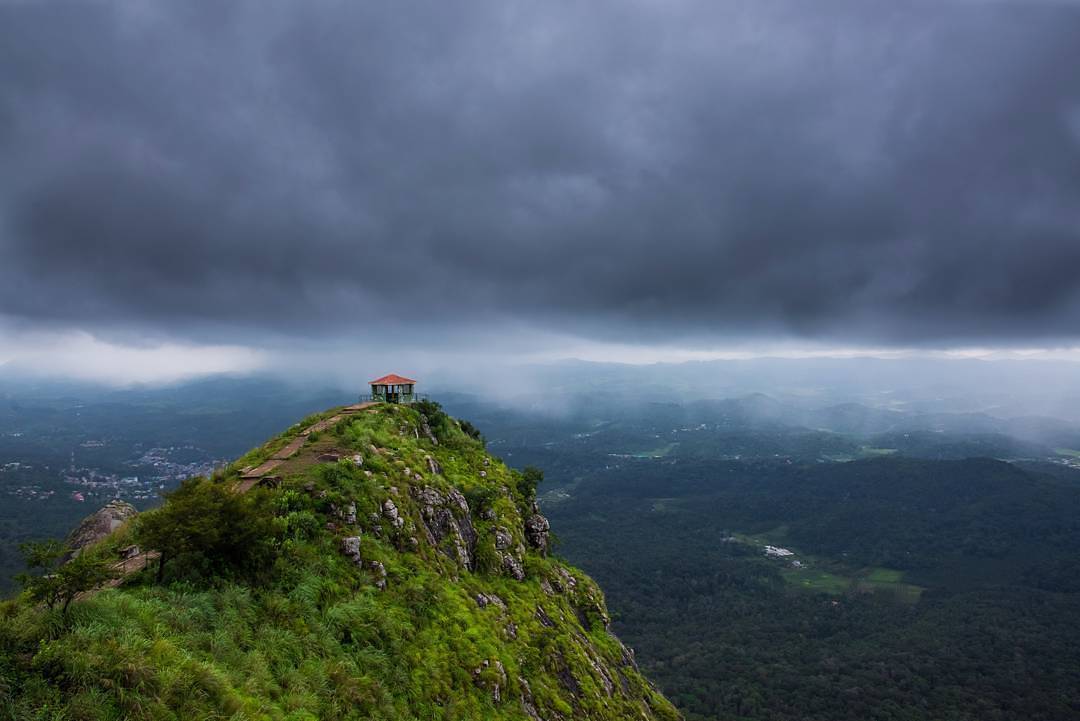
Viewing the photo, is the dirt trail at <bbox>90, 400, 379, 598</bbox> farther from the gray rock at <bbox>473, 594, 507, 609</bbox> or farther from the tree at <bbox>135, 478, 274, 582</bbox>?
the gray rock at <bbox>473, 594, 507, 609</bbox>

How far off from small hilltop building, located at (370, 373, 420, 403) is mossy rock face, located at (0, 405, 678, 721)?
10533 millimetres

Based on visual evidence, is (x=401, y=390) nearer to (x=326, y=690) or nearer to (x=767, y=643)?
(x=326, y=690)

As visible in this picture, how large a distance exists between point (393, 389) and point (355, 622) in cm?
3590

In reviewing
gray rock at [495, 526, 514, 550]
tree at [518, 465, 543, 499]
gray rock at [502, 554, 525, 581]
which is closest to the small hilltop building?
tree at [518, 465, 543, 499]

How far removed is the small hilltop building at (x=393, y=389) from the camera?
171 ft

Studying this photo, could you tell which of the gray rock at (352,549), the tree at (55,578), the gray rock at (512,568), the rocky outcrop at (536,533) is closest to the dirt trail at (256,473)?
the tree at (55,578)

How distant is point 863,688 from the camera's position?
5054 inches

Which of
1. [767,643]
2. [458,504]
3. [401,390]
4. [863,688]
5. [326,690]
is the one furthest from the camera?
[767,643]

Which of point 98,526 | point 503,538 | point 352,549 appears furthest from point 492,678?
point 98,526

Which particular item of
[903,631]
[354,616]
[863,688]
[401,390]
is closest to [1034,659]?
[903,631]

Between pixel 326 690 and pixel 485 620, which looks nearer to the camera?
pixel 326 690

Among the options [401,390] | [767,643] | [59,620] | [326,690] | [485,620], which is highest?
[401,390]

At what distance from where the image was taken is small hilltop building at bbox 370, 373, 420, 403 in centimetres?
5197

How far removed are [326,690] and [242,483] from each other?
1473 centimetres
